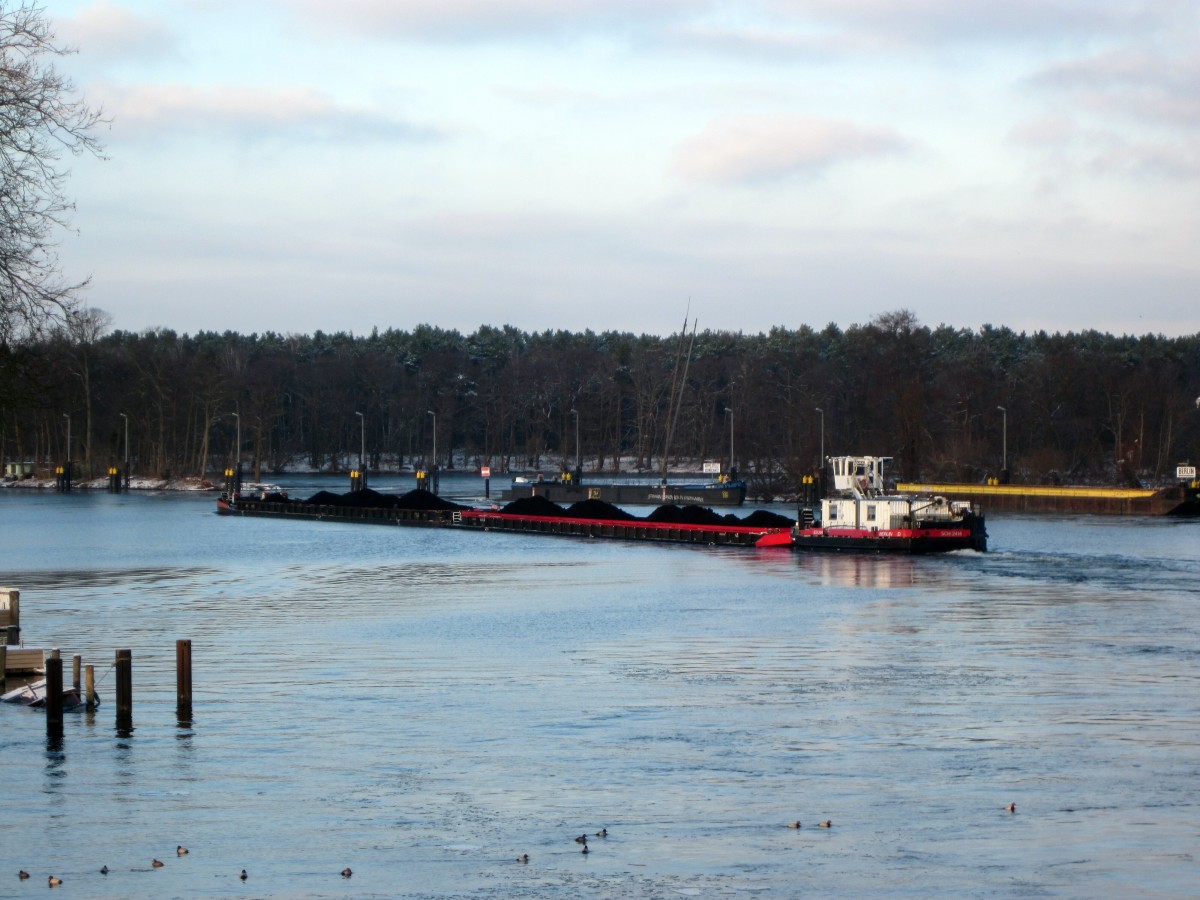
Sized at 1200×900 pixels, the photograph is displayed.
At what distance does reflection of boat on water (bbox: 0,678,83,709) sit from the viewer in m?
26.3

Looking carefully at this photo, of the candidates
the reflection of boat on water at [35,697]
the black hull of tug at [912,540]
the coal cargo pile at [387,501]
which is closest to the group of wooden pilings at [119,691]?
the reflection of boat on water at [35,697]

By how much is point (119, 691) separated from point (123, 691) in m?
0.12

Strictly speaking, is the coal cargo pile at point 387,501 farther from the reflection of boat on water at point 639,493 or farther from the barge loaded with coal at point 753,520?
the reflection of boat on water at point 639,493

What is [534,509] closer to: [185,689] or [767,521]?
[767,521]

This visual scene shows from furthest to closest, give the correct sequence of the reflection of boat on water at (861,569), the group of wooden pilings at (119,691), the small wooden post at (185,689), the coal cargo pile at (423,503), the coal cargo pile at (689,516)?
the coal cargo pile at (423,503)
the coal cargo pile at (689,516)
the reflection of boat on water at (861,569)
the small wooden post at (185,689)
the group of wooden pilings at (119,691)

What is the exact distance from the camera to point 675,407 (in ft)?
547

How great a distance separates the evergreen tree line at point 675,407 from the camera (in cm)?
13050

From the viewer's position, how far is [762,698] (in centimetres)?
2834

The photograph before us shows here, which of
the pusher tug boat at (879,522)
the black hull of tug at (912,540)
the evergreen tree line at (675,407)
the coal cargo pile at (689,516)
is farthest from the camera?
the evergreen tree line at (675,407)

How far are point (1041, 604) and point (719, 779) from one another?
27.4 meters

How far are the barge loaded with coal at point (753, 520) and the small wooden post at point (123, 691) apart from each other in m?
45.4

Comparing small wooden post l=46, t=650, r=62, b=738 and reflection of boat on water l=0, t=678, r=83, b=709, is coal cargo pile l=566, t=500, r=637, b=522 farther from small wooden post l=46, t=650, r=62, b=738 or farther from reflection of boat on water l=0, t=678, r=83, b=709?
small wooden post l=46, t=650, r=62, b=738

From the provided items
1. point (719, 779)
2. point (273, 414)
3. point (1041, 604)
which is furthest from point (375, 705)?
point (273, 414)

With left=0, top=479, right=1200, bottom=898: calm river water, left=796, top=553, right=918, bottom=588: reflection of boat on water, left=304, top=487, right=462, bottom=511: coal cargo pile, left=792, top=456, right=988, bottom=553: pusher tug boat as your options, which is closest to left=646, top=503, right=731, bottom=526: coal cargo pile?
left=792, top=456, right=988, bottom=553: pusher tug boat
